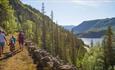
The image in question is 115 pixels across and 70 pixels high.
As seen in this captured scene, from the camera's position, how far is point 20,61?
80.1 ft

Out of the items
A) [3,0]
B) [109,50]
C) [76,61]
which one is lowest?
[76,61]

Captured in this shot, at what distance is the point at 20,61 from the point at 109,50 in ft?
203

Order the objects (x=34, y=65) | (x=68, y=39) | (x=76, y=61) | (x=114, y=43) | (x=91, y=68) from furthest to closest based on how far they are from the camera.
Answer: (x=68, y=39)
(x=76, y=61)
(x=91, y=68)
(x=114, y=43)
(x=34, y=65)

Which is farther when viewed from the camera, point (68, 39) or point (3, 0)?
point (68, 39)

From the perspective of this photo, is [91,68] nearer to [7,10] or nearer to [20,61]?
[7,10]

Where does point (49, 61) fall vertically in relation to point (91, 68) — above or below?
above

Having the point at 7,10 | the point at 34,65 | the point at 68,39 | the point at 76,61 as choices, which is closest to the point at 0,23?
the point at 7,10

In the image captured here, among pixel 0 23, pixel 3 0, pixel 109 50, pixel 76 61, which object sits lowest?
pixel 76 61

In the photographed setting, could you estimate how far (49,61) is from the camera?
2067 cm

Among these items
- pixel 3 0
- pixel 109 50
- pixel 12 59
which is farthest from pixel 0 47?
pixel 109 50

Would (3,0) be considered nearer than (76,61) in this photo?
Yes

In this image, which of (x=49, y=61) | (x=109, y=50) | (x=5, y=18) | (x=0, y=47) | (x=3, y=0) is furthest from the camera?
(x=109, y=50)

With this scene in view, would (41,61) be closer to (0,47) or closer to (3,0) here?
(0,47)

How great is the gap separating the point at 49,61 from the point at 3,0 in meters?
48.3
